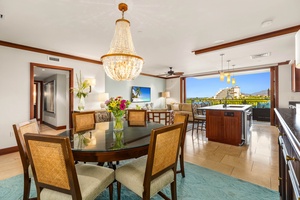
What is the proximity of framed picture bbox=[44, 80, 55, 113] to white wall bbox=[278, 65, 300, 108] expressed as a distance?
8.93 meters

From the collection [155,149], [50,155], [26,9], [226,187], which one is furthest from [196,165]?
[26,9]

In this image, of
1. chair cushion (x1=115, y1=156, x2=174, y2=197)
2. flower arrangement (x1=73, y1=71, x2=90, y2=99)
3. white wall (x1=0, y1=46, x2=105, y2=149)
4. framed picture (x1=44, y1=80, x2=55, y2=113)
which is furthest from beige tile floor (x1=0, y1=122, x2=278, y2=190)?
framed picture (x1=44, y1=80, x2=55, y2=113)

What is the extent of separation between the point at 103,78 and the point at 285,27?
4.93 m

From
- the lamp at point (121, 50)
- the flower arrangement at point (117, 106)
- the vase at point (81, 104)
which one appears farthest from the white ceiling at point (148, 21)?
the vase at point (81, 104)

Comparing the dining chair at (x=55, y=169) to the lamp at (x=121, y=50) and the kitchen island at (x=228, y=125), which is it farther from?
the kitchen island at (x=228, y=125)

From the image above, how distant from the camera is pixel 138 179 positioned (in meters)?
1.36

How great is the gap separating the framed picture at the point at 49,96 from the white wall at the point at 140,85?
2478 millimetres

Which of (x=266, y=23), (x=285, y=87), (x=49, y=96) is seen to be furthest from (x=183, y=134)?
(x=49, y=96)

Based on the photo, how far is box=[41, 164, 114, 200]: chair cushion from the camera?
117 centimetres

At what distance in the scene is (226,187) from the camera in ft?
6.48

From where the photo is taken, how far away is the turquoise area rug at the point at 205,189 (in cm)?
179

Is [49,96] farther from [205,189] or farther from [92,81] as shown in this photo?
[205,189]

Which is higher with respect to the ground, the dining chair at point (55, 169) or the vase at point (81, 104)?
the vase at point (81, 104)

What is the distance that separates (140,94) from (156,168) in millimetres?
5937
